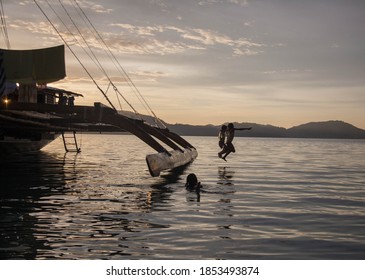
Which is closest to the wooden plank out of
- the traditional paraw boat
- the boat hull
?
the traditional paraw boat

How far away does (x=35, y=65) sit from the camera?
1168 inches

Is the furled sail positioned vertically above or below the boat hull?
above

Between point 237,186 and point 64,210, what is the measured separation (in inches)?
317

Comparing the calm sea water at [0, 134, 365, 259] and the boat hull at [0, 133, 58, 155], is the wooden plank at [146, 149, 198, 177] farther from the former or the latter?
the boat hull at [0, 133, 58, 155]

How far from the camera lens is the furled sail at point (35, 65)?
29.0m

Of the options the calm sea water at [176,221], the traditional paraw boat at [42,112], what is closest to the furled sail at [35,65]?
the traditional paraw boat at [42,112]

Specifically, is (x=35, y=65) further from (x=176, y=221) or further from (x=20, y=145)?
(x=176, y=221)

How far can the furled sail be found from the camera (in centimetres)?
2900

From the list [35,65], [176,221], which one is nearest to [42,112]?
[35,65]

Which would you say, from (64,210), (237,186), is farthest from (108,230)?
(237,186)

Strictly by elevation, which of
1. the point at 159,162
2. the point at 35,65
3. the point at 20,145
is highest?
the point at 35,65

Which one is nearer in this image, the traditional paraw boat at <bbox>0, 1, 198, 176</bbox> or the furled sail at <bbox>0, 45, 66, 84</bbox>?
the traditional paraw boat at <bbox>0, 1, 198, 176</bbox>

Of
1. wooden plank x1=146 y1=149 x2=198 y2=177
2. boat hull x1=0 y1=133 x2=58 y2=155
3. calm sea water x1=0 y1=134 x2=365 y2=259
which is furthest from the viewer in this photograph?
boat hull x1=0 y1=133 x2=58 y2=155

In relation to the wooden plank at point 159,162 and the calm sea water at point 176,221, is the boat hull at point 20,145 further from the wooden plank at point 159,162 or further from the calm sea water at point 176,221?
the calm sea water at point 176,221
